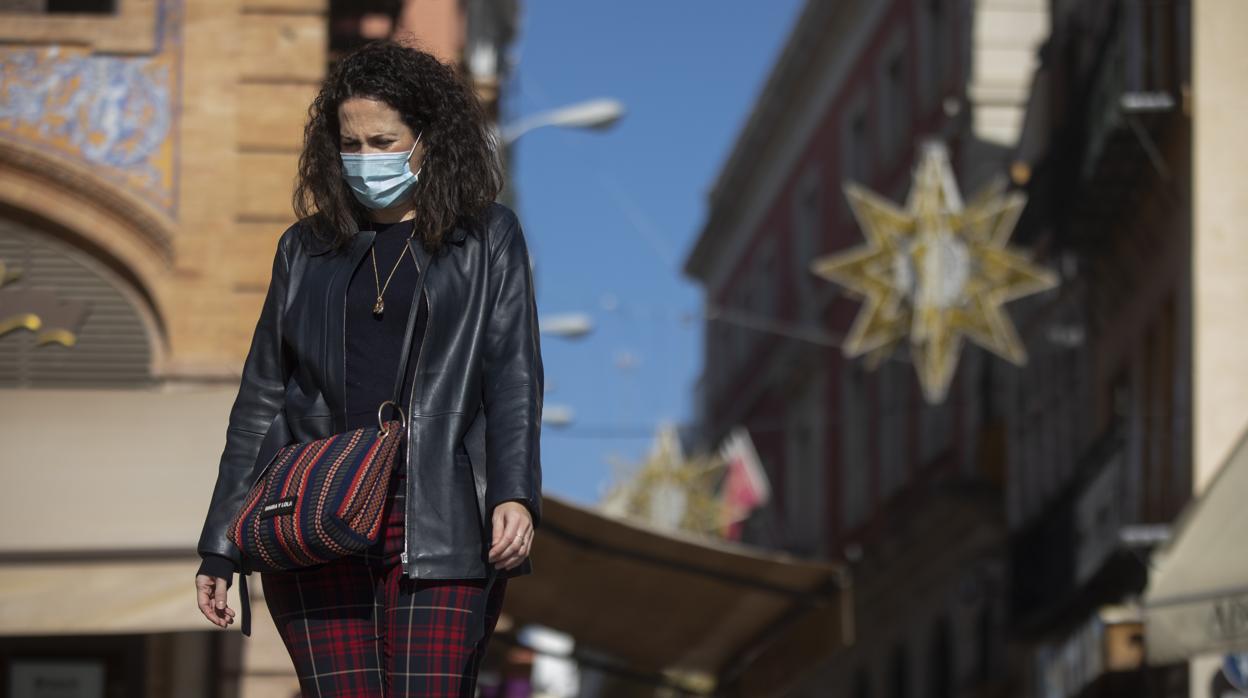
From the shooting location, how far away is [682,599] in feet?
47.5

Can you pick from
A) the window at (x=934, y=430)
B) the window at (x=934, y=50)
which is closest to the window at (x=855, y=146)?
the window at (x=934, y=50)

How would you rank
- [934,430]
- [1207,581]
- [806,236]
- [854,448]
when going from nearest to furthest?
[1207,581], [934,430], [854,448], [806,236]

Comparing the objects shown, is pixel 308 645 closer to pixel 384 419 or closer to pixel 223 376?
pixel 384 419

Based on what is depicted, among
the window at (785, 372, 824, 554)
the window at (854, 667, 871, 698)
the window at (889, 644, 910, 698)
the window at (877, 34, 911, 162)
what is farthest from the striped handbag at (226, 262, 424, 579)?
the window at (785, 372, 824, 554)

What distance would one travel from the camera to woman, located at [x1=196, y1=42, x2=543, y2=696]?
4984mm

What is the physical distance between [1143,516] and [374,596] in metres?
18.4

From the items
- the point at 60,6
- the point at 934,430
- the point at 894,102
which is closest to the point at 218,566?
the point at 60,6

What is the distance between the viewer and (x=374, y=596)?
5031mm

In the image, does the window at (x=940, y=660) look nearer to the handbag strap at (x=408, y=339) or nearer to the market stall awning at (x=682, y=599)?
the market stall awning at (x=682, y=599)

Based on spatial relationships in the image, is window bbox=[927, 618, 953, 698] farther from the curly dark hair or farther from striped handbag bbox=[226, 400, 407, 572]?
striped handbag bbox=[226, 400, 407, 572]

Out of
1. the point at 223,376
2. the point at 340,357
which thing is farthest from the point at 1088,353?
the point at 340,357

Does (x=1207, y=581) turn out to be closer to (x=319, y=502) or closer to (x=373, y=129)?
(x=373, y=129)

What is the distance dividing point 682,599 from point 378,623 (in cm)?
953

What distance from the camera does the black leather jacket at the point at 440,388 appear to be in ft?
16.4
